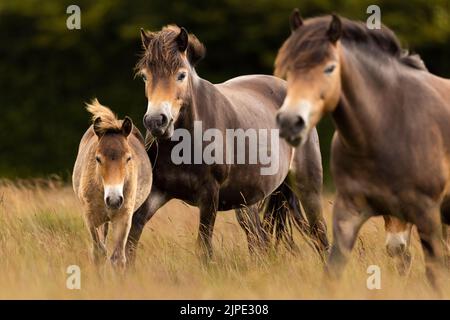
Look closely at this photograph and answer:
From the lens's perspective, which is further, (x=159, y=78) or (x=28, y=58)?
(x=28, y=58)

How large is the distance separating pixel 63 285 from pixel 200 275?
0.95 metres

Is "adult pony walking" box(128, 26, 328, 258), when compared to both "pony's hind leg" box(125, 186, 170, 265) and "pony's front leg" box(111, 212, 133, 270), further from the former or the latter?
"pony's front leg" box(111, 212, 133, 270)

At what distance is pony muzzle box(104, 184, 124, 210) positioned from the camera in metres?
6.27

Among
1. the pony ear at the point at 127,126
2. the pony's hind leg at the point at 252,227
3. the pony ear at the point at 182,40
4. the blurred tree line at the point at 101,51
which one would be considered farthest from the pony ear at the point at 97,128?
the blurred tree line at the point at 101,51

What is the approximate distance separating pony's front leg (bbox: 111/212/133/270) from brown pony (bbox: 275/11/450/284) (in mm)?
A: 1621

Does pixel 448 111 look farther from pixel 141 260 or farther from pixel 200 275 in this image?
pixel 141 260

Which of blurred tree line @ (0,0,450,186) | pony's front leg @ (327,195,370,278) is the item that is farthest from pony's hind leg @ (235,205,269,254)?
blurred tree line @ (0,0,450,186)

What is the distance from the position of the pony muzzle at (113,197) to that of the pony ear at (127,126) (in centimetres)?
54

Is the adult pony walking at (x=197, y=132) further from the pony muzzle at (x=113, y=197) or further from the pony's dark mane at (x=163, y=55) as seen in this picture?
the pony muzzle at (x=113, y=197)

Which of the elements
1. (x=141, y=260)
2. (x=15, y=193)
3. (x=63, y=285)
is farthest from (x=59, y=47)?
(x=63, y=285)

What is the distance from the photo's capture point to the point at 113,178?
6410mm

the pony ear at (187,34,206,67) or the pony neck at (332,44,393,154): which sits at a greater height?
the pony ear at (187,34,206,67)

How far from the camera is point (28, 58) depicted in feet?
57.1

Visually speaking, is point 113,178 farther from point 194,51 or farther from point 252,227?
point 252,227
